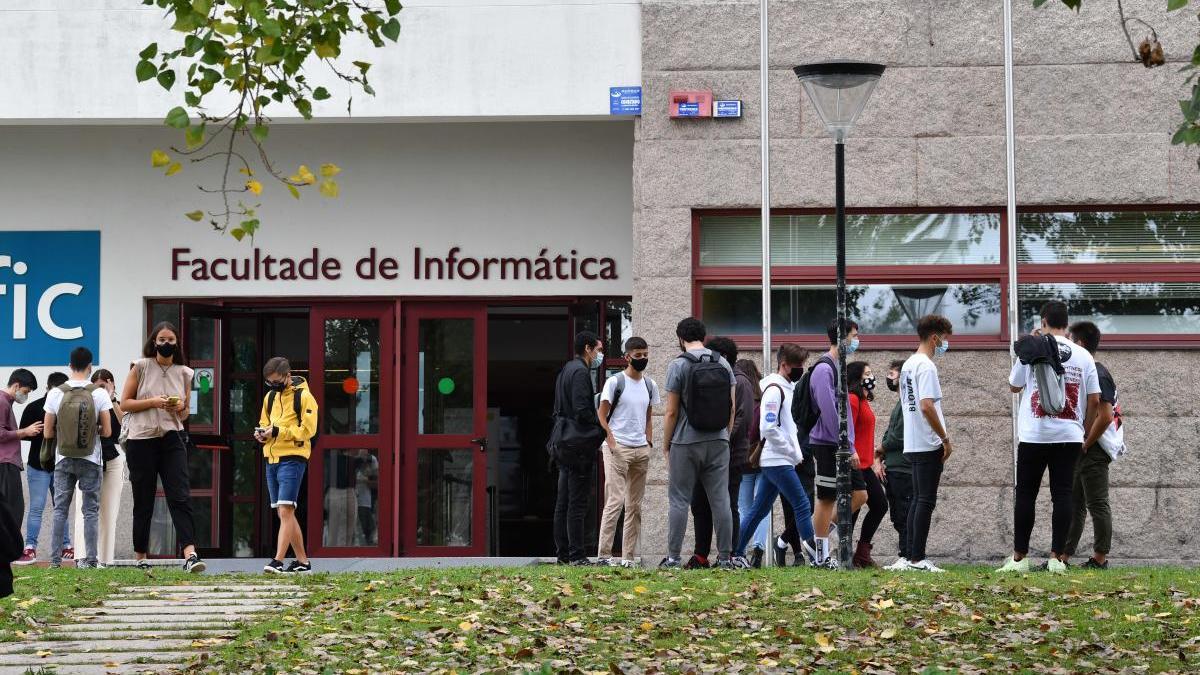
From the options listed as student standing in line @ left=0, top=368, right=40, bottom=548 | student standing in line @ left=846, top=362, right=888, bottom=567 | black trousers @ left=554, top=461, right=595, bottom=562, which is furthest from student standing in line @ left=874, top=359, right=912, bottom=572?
student standing in line @ left=0, top=368, right=40, bottom=548

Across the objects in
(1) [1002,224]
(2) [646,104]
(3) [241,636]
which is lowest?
(3) [241,636]

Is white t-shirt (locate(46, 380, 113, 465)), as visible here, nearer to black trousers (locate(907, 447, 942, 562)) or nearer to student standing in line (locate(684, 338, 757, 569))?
student standing in line (locate(684, 338, 757, 569))

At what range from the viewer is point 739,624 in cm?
915

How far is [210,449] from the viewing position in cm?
1742

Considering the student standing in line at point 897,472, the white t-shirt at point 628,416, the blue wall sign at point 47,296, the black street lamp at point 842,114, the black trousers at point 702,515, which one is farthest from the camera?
the blue wall sign at point 47,296

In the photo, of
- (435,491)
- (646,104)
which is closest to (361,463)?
(435,491)

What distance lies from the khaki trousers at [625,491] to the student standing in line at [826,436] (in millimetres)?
1446

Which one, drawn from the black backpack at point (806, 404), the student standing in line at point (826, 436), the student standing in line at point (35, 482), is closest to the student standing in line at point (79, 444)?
the student standing in line at point (35, 482)

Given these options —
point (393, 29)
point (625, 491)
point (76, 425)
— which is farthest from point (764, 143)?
point (393, 29)

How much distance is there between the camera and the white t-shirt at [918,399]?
39.0 feet

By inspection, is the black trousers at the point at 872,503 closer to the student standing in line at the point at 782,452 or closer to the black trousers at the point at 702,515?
the student standing in line at the point at 782,452

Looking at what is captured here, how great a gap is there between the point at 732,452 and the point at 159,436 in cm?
450

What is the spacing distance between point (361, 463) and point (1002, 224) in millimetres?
6759

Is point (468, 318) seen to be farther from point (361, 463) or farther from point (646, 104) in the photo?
point (646, 104)
